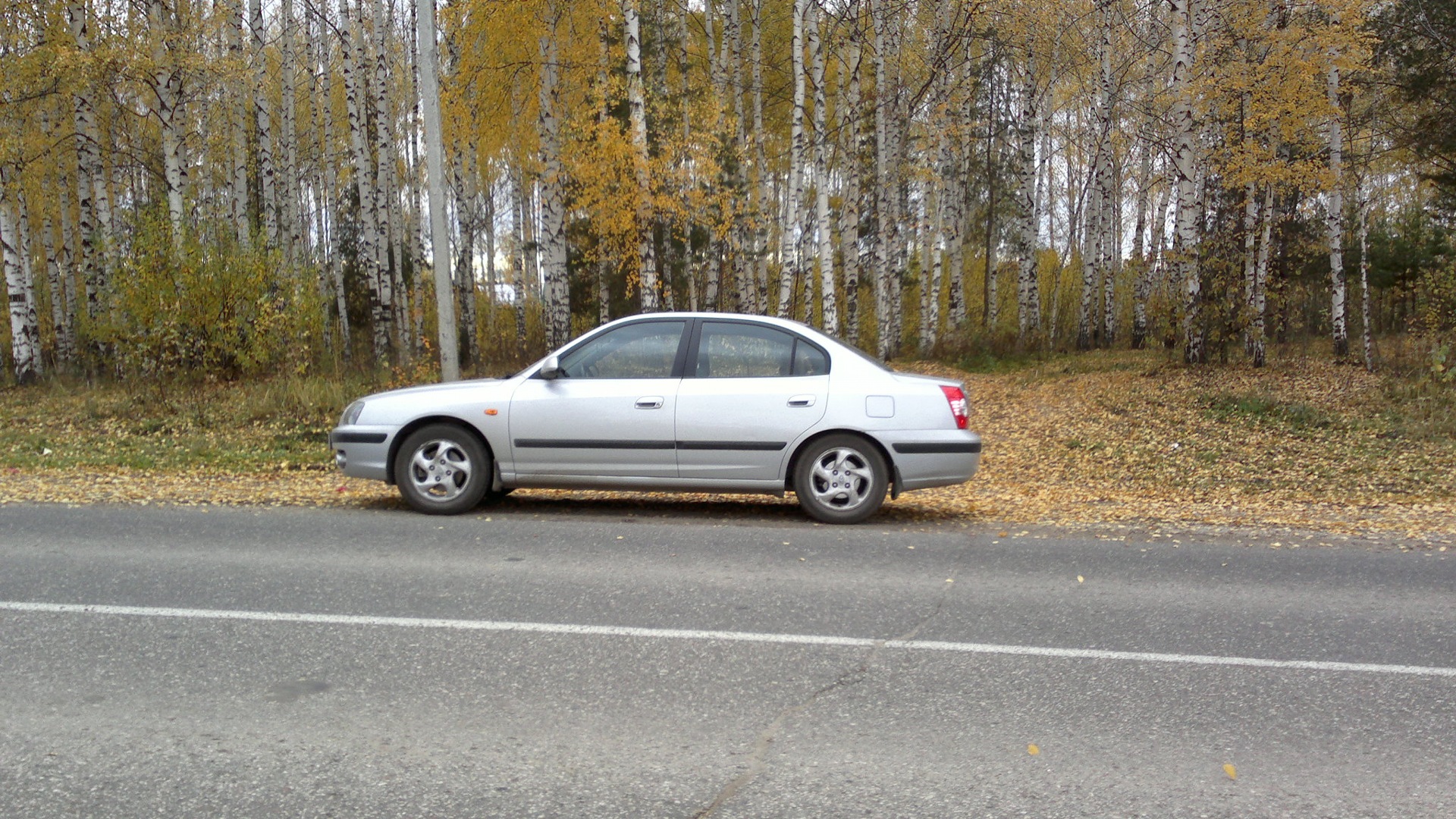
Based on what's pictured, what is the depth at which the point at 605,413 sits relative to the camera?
8.62 meters

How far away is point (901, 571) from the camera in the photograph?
6898 mm

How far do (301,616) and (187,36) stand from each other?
17.5 meters

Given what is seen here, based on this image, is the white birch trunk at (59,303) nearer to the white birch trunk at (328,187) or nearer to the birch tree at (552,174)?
the white birch trunk at (328,187)

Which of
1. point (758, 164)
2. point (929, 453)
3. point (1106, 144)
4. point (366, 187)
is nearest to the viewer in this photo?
point (929, 453)

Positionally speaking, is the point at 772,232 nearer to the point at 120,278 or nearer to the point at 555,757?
the point at 120,278

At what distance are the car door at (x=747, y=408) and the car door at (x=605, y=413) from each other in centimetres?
14

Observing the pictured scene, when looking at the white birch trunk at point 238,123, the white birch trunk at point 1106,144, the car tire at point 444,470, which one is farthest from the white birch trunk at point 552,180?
the car tire at point 444,470

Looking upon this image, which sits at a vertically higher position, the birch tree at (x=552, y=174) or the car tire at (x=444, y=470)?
the birch tree at (x=552, y=174)

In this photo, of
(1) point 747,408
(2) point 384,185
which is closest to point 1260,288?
(1) point 747,408

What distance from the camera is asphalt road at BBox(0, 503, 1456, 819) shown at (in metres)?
3.63

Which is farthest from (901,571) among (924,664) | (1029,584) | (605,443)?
(605,443)

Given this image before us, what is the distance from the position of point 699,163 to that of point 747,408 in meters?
15.0

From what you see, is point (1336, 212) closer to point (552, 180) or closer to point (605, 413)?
point (552, 180)

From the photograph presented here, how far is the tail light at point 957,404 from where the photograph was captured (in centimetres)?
852
